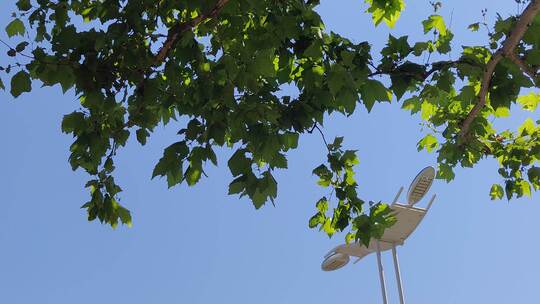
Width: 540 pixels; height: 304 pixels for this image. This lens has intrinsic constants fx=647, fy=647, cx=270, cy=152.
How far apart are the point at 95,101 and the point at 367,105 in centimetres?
110

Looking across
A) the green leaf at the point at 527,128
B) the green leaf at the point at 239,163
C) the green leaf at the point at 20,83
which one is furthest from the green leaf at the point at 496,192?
Answer: the green leaf at the point at 20,83

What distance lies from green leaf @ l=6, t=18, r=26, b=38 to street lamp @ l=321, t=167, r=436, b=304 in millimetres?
4028

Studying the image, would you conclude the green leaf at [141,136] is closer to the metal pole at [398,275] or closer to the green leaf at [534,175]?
the green leaf at [534,175]

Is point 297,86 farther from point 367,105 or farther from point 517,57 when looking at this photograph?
point 517,57

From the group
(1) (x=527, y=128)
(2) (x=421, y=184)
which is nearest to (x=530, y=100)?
(1) (x=527, y=128)

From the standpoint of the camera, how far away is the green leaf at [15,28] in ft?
11.4

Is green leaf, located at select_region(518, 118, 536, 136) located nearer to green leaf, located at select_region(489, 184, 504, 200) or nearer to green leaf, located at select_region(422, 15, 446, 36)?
green leaf, located at select_region(489, 184, 504, 200)

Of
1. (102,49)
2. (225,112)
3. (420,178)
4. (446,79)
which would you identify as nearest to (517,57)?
(446,79)

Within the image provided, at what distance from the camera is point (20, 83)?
8.29 feet

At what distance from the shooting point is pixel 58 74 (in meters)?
2.53

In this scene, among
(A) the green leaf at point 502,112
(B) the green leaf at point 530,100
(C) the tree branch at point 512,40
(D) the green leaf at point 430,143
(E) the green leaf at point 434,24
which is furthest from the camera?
(D) the green leaf at point 430,143

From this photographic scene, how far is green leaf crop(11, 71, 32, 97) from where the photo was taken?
2.53 meters

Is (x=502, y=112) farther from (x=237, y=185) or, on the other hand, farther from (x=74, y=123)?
(x=74, y=123)

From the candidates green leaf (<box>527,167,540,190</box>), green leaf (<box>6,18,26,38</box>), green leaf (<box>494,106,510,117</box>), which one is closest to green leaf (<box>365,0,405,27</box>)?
green leaf (<box>494,106,510,117</box>)
